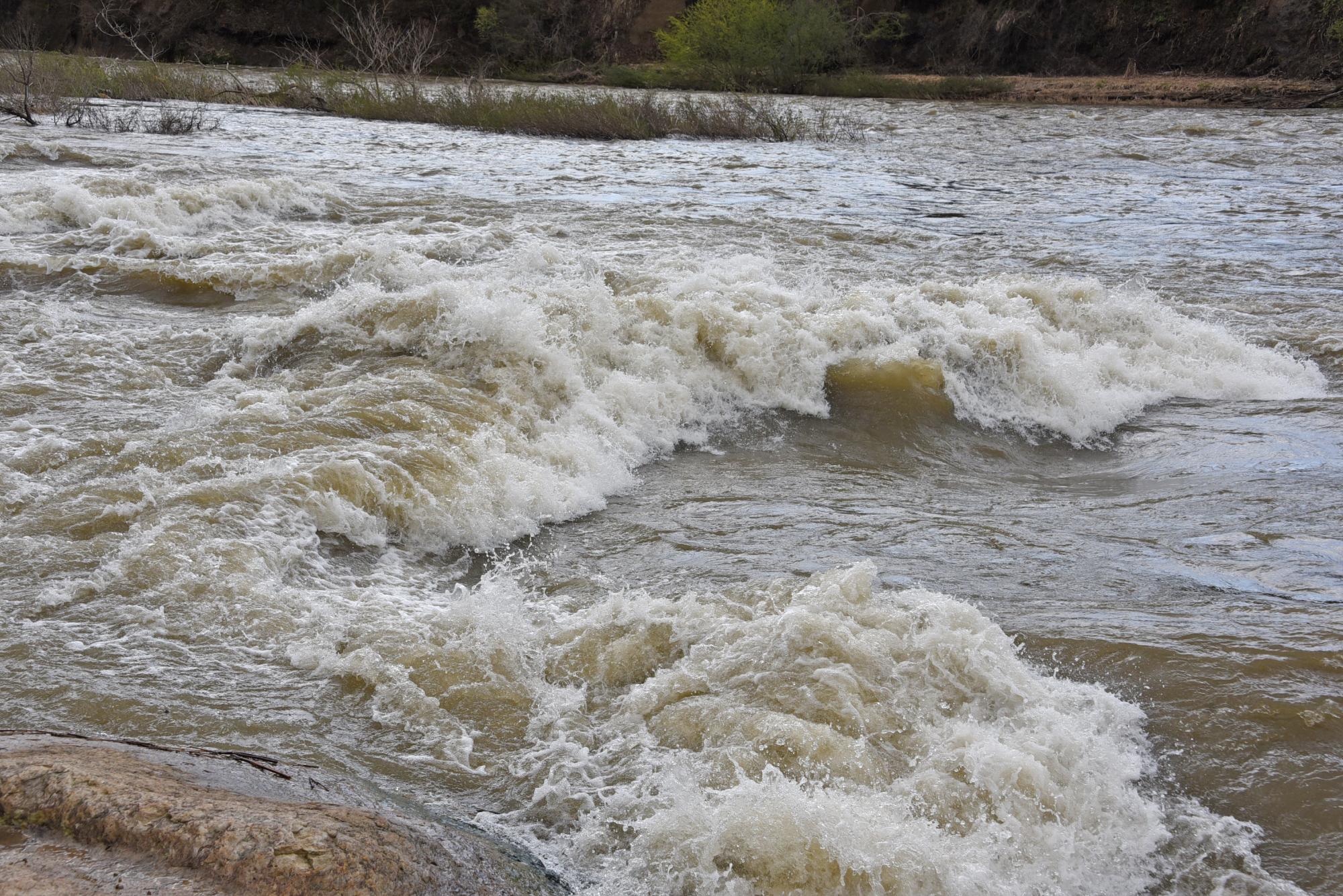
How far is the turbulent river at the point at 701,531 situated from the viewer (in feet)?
8.98

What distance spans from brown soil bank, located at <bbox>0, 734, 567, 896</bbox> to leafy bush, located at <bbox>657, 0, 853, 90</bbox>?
28.9 m

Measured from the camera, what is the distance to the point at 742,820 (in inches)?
99.3

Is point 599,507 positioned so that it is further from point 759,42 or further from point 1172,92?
point 759,42

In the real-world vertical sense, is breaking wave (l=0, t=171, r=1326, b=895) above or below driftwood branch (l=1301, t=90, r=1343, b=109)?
below

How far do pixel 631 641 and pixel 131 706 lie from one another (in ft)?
4.66

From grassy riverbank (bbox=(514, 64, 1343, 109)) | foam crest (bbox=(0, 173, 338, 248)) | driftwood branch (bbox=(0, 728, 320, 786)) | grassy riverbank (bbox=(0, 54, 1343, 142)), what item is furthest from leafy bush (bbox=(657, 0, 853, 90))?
driftwood branch (bbox=(0, 728, 320, 786))

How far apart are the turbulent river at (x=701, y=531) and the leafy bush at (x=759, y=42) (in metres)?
21.2

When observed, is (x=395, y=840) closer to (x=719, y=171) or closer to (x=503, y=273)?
(x=503, y=273)

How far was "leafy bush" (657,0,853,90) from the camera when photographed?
29.3 m

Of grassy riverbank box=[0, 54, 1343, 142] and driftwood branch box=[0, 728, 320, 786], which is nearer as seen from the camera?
driftwood branch box=[0, 728, 320, 786]

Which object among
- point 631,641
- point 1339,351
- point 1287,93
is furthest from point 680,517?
point 1287,93

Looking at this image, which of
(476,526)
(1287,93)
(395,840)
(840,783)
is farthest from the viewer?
(1287,93)

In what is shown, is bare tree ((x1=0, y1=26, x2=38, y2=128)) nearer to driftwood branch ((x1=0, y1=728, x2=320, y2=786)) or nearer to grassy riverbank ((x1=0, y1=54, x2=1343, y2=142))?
grassy riverbank ((x1=0, y1=54, x2=1343, y2=142))

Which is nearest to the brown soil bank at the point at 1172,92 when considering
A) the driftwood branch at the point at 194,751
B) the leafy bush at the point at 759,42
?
the leafy bush at the point at 759,42
